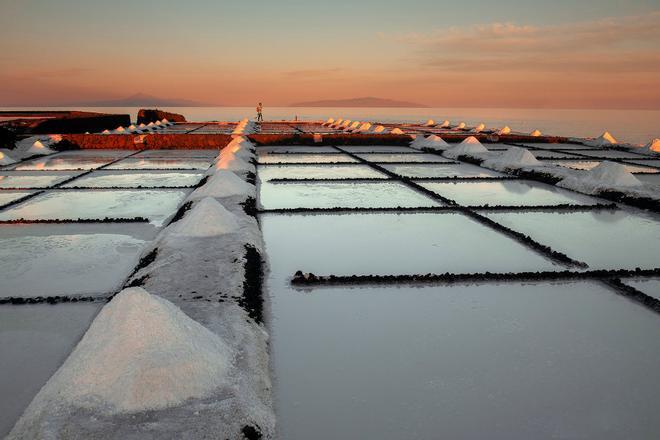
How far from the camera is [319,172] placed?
37.4 ft

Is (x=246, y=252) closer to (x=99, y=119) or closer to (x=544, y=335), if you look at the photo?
(x=544, y=335)

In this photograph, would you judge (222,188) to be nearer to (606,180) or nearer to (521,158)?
(606,180)

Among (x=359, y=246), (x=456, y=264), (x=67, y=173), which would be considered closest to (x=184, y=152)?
(x=67, y=173)

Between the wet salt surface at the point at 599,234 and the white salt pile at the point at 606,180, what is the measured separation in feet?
4.26

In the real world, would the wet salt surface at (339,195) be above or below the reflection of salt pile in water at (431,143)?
below

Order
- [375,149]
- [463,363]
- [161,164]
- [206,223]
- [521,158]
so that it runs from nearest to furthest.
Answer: [463,363]
[206,223]
[521,158]
[161,164]
[375,149]

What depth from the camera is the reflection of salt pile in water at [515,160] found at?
11586 millimetres

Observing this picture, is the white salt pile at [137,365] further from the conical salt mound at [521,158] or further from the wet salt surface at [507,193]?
the conical salt mound at [521,158]

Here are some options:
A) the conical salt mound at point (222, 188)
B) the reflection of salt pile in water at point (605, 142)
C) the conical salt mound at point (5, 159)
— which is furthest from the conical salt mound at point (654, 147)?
the conical salt mound at point (5, 159)

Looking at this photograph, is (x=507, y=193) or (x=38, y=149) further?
(x=38, y=149)

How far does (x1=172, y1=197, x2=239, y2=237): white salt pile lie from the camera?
205 inches

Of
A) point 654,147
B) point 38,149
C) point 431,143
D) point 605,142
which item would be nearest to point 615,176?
point 431,143

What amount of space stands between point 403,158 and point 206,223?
10357mm

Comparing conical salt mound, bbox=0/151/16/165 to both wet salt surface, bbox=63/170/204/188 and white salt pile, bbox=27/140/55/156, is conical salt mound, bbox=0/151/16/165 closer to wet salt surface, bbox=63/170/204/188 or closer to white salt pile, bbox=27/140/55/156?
white salt pile, bbox=27/140/55/156
